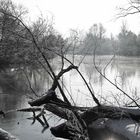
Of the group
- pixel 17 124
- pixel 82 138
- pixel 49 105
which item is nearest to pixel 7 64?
pixel 17 124

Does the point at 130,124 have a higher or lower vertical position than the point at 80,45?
lower

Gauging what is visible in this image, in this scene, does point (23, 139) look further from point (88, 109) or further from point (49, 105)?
point (88, 109)

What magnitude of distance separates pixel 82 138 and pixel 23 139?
97.0 inches

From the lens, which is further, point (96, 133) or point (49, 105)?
point (49, 105)

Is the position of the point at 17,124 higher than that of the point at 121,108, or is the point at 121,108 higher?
the point at 121,108

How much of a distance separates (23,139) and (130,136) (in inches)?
112

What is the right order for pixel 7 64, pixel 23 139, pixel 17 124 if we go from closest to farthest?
pixel 23 139 → pixel 17 124 → pixel 7 64

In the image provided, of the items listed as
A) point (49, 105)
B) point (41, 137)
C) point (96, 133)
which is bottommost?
point (41, 137)

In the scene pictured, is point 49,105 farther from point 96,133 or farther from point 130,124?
point 130,124

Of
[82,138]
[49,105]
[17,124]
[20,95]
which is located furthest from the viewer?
[20,95]

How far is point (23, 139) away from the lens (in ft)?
24.1

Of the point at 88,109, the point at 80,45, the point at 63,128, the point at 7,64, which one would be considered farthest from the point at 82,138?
the point at 7,64

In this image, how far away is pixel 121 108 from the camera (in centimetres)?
597

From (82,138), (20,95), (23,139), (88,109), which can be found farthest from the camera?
(20,95)
